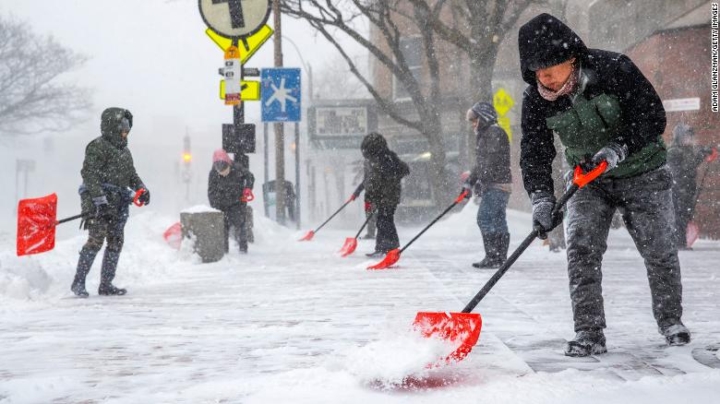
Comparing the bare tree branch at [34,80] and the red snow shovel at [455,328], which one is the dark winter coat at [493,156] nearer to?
the red snow shovel at [455,328]

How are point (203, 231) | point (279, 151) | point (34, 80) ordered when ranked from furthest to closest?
point (34, 80) → point (279, 151) → point (203, 231)

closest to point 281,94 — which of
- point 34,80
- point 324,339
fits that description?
point 324,339

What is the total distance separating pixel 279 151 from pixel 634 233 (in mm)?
13856

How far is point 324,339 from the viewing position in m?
4.54

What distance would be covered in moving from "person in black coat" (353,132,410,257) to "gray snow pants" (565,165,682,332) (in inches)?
268

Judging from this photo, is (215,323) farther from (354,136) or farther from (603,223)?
(354,136)

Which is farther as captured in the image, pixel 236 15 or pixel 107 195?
pixel 236 15

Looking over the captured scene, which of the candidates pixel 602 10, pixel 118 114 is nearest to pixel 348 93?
pixel 602 10

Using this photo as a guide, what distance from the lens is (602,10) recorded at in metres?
21.9

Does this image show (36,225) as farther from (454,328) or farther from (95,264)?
(454,328)

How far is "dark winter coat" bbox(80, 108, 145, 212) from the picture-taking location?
22.9ft

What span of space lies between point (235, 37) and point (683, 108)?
8796 millimetres

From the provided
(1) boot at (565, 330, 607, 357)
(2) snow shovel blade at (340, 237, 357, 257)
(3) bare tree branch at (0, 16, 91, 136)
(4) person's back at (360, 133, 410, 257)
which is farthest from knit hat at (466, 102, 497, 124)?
(3) bare tree branch at (0, 16, 91, 136)

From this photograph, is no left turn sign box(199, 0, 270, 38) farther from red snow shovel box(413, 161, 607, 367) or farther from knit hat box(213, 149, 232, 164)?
red snow shovel box(413, 161, 607, 367)
